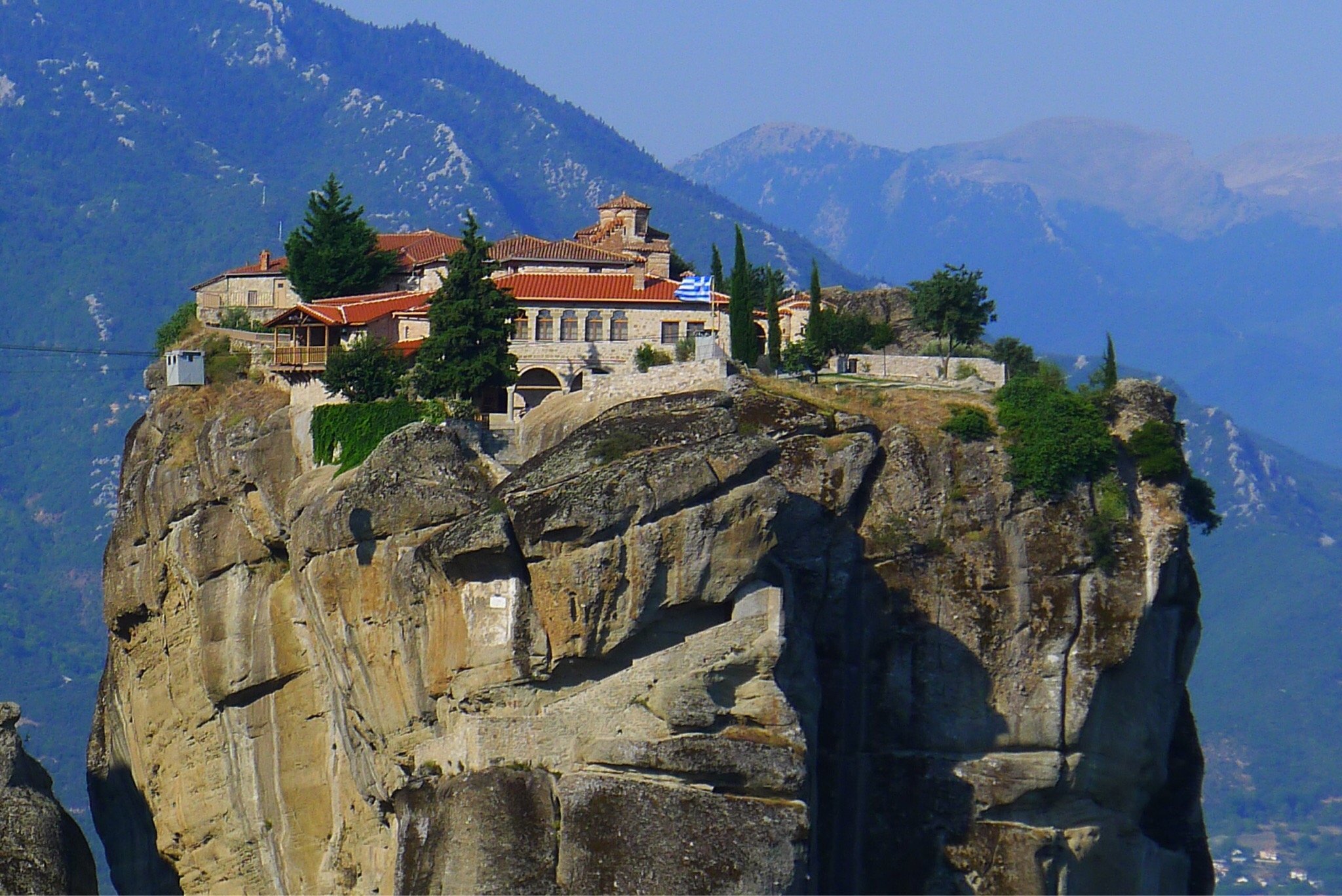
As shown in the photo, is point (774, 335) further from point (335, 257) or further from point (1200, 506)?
point (335, 257)

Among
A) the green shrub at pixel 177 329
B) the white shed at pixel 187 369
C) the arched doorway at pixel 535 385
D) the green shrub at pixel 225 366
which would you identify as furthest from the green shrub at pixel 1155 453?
the green shrub at pixel 177 329

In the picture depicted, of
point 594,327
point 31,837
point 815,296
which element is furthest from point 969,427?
point 31,837

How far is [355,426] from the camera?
68.4m

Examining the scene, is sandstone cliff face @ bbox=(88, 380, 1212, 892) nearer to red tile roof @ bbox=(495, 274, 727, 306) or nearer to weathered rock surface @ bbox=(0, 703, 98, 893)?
weathered rock surface @ bbox=(0, 703, 98, 893)

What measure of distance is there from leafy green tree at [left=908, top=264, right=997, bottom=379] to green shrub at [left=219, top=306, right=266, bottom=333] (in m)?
20.1

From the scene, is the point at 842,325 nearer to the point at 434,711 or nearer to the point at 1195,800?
the point at 1195,800

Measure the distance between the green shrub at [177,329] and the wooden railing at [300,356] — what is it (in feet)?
27.4

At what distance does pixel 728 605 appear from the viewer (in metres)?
57.8

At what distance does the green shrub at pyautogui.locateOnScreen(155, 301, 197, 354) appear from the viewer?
83.8 meters

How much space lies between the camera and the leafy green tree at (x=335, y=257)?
8325 centimetres

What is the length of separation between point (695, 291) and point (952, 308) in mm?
8041

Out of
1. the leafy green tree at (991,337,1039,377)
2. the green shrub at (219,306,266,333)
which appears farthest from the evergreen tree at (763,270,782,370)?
the green shrub at (219,306,266,333)

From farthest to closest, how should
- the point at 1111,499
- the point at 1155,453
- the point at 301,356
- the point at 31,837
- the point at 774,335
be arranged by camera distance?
the point at 301,356
the point at 774,335
the point at 1155,453
the point at 1111,499
the point at 31,837

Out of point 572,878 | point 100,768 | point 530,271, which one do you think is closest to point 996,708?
point 572,878
